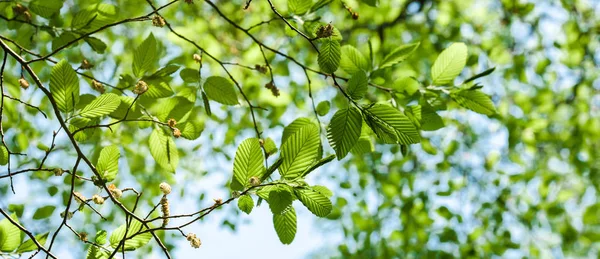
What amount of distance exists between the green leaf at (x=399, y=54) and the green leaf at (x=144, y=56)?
68 cm

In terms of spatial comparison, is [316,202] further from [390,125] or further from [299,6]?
[299,6]

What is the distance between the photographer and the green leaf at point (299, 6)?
141 centimetres

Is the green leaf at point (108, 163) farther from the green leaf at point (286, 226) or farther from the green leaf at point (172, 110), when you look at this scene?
the green leaf at point (286, 226)

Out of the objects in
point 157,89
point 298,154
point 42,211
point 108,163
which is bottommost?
point 298,154

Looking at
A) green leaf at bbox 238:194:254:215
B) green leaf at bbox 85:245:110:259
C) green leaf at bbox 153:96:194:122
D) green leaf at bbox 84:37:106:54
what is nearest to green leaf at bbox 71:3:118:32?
green leaf at bbox 84:37:106:54

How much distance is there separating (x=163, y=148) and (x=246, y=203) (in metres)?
0.48

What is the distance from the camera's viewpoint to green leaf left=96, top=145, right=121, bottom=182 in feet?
3.99

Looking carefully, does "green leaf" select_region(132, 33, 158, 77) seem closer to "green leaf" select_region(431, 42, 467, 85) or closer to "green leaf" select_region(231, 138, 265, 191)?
"green leaf" select_region(231, 138, 265, 191)

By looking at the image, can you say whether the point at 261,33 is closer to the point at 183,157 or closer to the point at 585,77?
the point at 183,157

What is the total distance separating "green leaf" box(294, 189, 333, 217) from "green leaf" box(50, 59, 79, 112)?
23.6 inches

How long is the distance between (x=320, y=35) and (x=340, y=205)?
A: 231cm

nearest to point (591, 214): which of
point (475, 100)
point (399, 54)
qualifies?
point (475, 100)

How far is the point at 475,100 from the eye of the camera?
4.78 ft

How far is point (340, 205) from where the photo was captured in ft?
10.8
